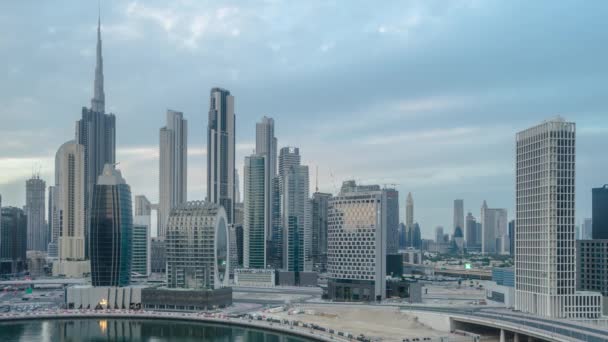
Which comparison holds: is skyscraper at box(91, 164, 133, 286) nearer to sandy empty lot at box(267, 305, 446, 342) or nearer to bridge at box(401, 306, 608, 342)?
sandy empty lot at box(267, 305, 446, 342)

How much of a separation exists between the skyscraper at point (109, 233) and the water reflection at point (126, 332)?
19573 millimetres

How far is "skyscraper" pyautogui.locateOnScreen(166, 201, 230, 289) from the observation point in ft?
493

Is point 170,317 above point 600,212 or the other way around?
the other way around

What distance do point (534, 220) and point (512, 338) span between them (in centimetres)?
2366

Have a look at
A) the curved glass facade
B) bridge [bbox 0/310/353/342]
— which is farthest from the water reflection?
the curved glass facade

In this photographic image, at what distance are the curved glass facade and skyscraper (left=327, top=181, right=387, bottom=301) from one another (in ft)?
163

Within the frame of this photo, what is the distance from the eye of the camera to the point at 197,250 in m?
152

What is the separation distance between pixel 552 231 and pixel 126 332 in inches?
2998

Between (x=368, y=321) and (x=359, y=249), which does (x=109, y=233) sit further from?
(x=368, y=321)

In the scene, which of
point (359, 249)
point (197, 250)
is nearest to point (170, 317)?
point (197, 250)

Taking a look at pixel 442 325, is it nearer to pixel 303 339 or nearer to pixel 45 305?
pixel 303 339

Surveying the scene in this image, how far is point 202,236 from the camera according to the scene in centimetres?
15175

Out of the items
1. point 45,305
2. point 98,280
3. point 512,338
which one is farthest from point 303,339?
point 45,305

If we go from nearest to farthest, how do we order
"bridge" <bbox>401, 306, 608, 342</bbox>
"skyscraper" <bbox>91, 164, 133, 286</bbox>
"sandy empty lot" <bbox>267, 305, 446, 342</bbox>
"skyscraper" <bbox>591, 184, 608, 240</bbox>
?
"bridge" <bbox>401, 306, 608, 342</bbox>
"sandy empty lot" <bbox>267, 305, 446, 342</bbox>
"skyscraper" <bbox>591, 184, 608, 240</bbox>
"skyscraper" <bbox>91, 164, 133, 286</bbox>
